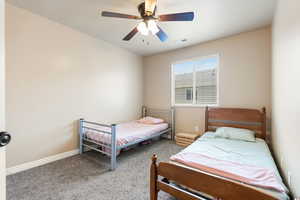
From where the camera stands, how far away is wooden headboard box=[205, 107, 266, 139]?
2.76m

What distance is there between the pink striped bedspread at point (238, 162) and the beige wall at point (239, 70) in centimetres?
110

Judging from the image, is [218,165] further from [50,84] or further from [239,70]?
[50,84]

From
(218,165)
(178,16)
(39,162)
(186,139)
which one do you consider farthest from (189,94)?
(39,162)

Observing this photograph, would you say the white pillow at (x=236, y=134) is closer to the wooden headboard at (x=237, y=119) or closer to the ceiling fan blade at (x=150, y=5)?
the wooden headboard at (x=237, y=119)

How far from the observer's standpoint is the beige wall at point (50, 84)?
2217 mm

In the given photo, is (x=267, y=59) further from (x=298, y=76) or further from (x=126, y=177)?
(x=126, y=177)

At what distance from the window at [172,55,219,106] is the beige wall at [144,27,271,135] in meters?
0.17

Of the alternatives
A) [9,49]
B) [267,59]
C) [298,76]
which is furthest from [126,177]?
[267,59]

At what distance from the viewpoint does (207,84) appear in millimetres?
3576

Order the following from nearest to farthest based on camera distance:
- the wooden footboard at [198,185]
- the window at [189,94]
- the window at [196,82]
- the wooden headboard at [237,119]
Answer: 1. the wooden footboard at [198,185]
2. the wooden headboard at [237,119]
3. the window at [196,82]
4. the window at [189,94]

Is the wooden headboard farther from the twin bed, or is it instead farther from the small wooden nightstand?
the small wooden nightstand

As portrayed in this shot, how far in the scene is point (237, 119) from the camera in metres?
2.97

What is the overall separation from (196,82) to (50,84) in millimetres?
3393

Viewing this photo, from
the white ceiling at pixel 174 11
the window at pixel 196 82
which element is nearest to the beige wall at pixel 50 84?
the white ceiling at pixel 174 11
